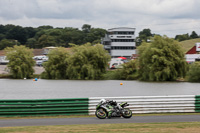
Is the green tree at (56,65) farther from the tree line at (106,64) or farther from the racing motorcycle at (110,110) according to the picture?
the racing motorcycle at (110,110)

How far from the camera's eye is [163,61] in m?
73.0

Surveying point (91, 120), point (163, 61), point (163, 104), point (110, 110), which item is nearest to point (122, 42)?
point (163, 61)

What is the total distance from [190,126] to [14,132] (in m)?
7.73

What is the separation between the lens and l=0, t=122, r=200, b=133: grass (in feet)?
50.4

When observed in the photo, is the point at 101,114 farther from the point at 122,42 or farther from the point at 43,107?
the point at 122,42

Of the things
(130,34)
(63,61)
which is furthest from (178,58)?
(130,34)

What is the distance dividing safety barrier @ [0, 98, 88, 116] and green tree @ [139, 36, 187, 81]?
52690 mm

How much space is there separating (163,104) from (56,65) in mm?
63337

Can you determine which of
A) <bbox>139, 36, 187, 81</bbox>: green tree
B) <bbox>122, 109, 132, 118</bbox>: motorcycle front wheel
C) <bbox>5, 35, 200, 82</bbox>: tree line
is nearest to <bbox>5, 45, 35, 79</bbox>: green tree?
<bbox>5, 35, 200, 82</bbox>: tree line

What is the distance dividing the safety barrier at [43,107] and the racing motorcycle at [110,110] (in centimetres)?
158

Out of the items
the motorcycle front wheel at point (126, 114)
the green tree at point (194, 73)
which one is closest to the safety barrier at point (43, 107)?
the motorcycle front wheel at point (126, 114)

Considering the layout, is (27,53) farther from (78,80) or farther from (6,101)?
(6,101)

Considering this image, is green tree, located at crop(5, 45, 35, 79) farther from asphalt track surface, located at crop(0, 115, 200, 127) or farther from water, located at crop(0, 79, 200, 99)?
asphalt track surface, located at crop(0, 115, 200, 127)

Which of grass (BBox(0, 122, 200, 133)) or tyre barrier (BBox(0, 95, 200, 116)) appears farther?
tyre barrier (BBox(0, 95, 200, 116))
